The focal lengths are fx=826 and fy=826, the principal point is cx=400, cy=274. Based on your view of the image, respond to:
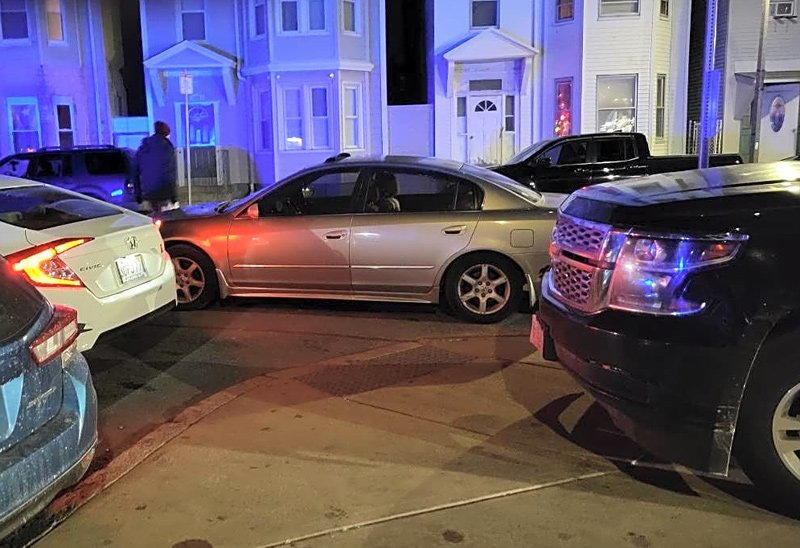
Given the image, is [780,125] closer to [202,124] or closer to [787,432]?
[202,124]

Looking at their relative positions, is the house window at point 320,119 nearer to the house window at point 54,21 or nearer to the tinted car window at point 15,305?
the house window at point 54,21

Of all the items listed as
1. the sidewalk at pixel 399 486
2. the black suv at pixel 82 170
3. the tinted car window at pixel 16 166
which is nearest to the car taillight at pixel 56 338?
the sidewalk at pixel 399 486

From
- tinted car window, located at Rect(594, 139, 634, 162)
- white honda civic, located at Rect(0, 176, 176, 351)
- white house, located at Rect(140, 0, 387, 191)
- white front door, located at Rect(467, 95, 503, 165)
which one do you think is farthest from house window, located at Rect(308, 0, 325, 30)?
white honda civic, located at Rect(0, 176, 176, 351)

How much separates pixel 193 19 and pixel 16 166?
7676 mm

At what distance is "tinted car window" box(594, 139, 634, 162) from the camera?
14.5m

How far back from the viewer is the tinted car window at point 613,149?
14.5 metres

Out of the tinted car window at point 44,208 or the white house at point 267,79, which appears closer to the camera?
the tinted car window at point 44,208

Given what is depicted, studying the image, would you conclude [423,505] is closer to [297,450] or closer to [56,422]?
[297,450]

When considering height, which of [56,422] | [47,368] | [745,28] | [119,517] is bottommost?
[119,517]

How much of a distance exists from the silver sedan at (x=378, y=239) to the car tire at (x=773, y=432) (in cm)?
384

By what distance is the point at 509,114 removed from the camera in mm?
20938

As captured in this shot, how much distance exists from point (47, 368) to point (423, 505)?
6.00ft

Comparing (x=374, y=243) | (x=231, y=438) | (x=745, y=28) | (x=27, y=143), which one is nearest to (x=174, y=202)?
(x=374, y=243)

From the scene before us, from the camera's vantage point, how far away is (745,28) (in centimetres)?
2094
